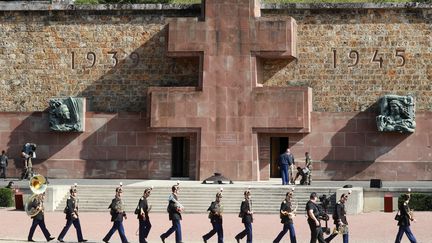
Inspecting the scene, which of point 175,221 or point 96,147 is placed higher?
point 96,147

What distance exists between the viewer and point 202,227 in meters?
28.7

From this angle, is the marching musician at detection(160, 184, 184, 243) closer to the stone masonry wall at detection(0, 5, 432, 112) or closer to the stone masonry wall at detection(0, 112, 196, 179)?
the stone masonry wall at detection(0, 112, 196, 179)

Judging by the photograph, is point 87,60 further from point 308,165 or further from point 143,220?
point 143,220

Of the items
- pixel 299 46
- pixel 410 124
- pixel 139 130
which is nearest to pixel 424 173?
pixel 410 124

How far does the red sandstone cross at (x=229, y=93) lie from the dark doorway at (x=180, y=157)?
1443 millimetres

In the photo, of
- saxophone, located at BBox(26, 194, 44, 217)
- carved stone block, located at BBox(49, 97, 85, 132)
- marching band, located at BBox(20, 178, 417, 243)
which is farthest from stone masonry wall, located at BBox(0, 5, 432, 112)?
saxophone, located at BBox(26, 194, 44, 217)

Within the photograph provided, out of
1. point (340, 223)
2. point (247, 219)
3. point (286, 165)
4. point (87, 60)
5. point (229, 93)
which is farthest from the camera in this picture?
point (87, 60)

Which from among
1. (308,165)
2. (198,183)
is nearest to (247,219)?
(308,165)

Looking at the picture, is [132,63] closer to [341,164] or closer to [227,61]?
[227,61]

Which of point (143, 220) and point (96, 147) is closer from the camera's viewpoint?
point (143, 220)

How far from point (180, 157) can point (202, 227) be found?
41.1 ft

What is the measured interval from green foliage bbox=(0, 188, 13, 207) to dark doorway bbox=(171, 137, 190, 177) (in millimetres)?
A: 8721

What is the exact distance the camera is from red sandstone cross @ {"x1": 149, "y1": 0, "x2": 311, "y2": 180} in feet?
129

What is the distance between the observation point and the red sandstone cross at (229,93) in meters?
39.2
